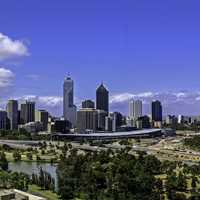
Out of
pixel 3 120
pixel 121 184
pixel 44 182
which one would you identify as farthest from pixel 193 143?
pixel 3 120

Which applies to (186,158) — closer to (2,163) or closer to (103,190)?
(2,163)

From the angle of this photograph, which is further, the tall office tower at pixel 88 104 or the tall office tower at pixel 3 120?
the tall office tower at pixel 88 104

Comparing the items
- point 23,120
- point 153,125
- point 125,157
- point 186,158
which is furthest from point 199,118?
point 125,157

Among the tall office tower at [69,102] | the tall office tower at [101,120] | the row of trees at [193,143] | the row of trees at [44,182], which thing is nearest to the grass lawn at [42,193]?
the row of trees at [44,182]

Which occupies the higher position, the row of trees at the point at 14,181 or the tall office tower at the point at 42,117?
the tall office tower at the point at 42,117

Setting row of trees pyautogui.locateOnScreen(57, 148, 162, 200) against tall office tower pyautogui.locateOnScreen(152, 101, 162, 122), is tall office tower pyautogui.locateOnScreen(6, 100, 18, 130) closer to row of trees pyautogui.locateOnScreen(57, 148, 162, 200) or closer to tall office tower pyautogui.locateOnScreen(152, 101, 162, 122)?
tall office tower pyautogui.locateOnScreen(152, 101, 162, 122)

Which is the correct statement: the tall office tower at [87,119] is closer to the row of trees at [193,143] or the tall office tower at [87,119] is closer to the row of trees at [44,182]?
the row of trees at [193,143]

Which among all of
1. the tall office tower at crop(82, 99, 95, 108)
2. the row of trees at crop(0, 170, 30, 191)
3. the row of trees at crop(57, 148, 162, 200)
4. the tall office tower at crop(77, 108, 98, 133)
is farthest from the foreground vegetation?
the tall office tower at crop(82, 99, 95, 108)
